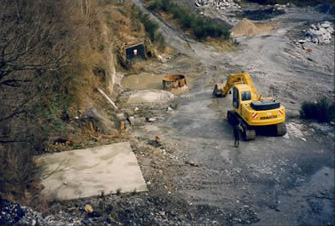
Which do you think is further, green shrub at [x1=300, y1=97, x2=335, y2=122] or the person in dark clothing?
green shrub at [x1=300, y1=97, x2=335, y2=122]

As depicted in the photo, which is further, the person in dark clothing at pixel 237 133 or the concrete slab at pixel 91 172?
the person in dark clothing at pixel 237 133

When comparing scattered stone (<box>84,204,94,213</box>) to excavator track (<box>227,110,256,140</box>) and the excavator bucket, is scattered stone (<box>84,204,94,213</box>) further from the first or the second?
the excavator bucket

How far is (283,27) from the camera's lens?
34.2 meters

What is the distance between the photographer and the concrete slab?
479 inches

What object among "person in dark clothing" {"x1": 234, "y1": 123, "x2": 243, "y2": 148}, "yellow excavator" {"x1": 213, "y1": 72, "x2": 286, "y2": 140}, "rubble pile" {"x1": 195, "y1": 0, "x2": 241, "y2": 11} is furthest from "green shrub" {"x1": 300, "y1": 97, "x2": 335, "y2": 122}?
"rubble pile" {"x1": 195, "y1": 0, "x2": 241, "y2": 11}

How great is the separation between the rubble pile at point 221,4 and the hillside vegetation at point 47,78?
20.9ft

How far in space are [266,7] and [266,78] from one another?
19.1 m

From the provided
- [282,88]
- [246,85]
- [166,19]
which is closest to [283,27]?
[166,19]

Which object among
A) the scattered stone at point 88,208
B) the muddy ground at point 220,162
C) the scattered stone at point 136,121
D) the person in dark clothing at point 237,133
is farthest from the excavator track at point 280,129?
the scattered stone at point 88,208

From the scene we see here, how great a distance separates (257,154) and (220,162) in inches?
60.3

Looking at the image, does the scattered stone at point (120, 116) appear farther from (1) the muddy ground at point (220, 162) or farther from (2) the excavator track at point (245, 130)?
(2) the excavator track at point (245, 130)

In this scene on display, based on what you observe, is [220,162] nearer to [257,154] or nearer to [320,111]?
[257,154]

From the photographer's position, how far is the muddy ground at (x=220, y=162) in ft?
37.1

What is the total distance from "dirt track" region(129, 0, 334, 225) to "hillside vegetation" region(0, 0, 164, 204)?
9.39 ft
